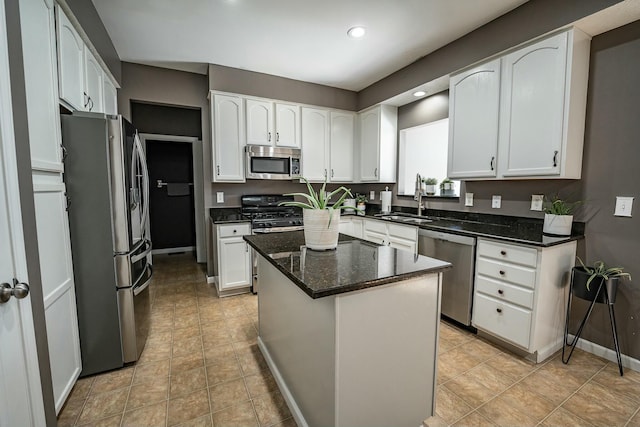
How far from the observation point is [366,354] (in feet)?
3.96

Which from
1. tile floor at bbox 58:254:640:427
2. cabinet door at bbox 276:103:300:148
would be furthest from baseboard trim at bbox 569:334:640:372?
cabinet door at bbox 276:103:300:148

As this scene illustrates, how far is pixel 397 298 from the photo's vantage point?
1.26 m

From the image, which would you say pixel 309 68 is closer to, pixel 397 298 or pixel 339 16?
pixel 339 16

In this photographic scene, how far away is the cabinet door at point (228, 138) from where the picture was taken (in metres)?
3.38

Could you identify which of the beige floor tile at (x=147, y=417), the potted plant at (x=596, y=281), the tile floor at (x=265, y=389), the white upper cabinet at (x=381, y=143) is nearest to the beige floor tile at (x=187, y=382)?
the tile floor at (x=265, y=389)

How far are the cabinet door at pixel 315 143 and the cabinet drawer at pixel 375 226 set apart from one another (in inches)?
36.6

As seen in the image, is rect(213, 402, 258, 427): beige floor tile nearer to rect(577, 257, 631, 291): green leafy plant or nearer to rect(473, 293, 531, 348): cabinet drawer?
rect(473, 293, 531, 348): cabinet drawer

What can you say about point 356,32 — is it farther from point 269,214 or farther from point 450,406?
point 450,406

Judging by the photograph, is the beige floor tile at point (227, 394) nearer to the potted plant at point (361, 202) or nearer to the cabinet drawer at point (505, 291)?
the cabinet drawer at point (505, 291)

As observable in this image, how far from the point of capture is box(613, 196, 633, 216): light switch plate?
196 cm

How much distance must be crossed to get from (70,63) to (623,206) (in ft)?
12.7

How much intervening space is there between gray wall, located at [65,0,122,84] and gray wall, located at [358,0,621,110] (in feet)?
10.0

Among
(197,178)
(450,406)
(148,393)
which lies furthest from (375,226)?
(197,178)

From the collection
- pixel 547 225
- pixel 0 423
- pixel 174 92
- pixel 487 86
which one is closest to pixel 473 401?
pixel 547 225
